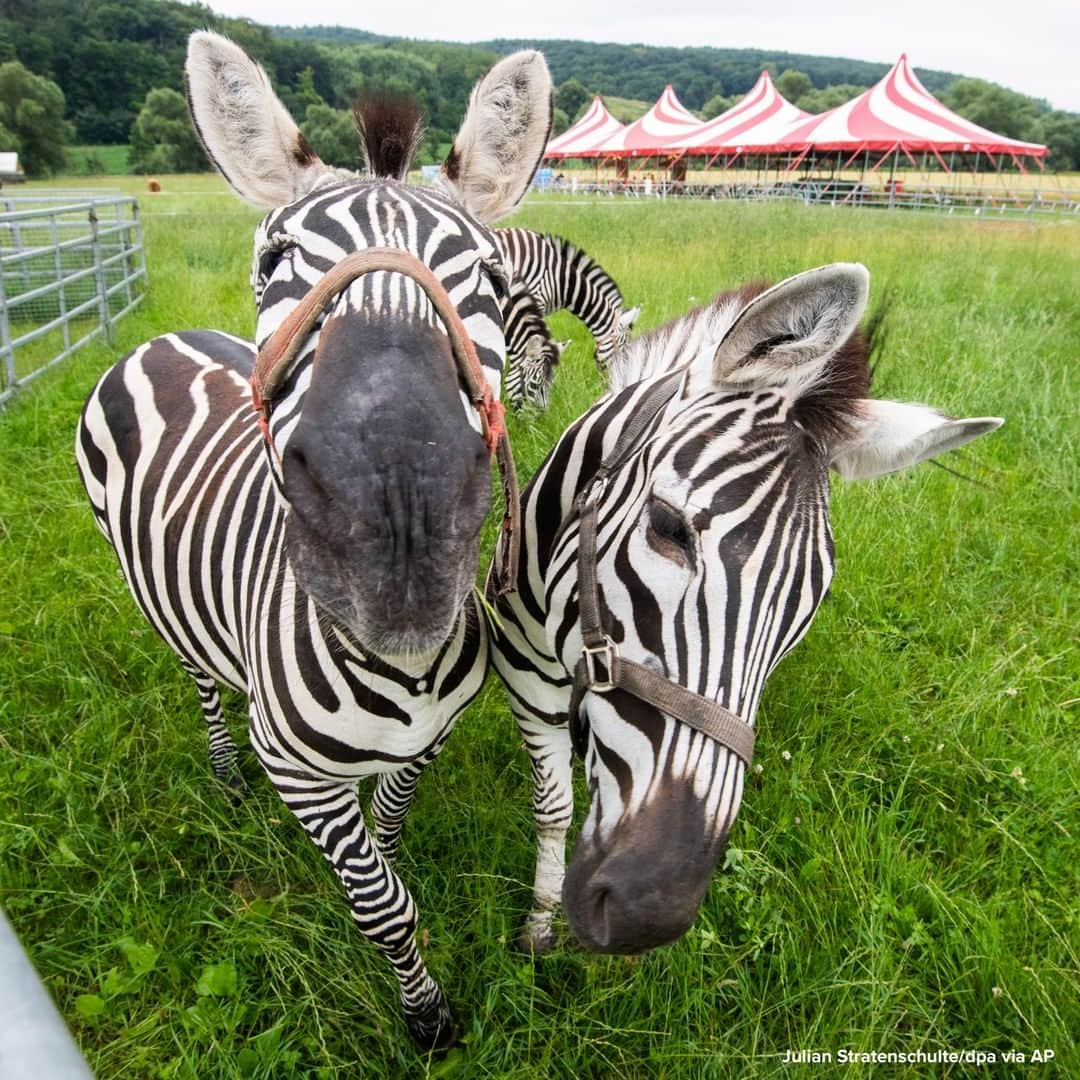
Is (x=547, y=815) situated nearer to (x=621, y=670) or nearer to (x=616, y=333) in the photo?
(x=621, y=670)

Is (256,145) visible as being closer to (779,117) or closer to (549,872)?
(549,872)

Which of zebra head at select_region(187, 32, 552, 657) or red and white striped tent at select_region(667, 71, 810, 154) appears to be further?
red and white striped tent at select_region(667, 71, 810, 154)

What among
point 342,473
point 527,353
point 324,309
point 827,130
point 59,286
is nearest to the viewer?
point 342,473

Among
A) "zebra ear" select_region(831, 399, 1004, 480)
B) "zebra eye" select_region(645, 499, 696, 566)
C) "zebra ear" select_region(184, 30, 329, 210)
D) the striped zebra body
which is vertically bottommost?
the striped zebra body

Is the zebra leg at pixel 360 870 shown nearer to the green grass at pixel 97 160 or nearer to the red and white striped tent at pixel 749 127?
the red and white striped tent at pixel 749 127

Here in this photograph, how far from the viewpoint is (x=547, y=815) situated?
2.39 m

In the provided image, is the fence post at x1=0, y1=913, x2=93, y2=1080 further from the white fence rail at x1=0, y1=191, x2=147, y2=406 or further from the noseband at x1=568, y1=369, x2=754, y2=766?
the white fence rail at x1=0, y1=191, x2=147, y2=406

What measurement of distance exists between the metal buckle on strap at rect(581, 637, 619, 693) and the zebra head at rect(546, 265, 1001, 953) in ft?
0.05

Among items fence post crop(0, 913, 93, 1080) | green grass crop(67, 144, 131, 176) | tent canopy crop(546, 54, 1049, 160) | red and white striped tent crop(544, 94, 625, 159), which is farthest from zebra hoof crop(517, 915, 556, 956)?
green grass crop(67, 144, 131, 176)

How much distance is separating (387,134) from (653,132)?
2047 inches

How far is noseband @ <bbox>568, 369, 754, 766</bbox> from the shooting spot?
52.6 inches

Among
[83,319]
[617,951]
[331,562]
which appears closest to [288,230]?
[331,562]

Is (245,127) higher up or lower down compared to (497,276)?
higher up

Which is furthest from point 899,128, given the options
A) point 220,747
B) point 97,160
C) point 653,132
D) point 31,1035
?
point 97,160
